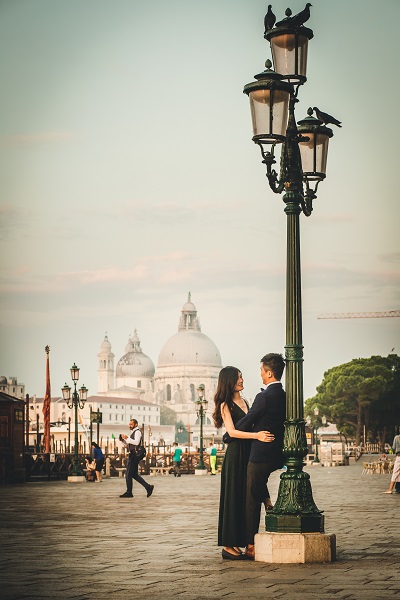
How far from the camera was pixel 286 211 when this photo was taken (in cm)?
1006

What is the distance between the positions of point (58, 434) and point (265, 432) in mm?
109777

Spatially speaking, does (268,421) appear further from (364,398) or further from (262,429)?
(364,398)

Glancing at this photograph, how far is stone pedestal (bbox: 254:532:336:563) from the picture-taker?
9164 millimetres

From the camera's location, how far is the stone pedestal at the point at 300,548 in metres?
9.16

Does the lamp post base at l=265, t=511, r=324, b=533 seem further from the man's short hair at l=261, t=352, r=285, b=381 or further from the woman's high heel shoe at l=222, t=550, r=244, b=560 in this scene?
the man's short hair at l=261, t=352, r=285, b=381

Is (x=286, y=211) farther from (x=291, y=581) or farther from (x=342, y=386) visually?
(x=342, y=386)

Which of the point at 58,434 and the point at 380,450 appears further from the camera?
the point at 58,434

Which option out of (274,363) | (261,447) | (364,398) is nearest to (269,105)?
(274,363)

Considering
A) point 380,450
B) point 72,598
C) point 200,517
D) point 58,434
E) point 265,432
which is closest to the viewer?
point 72,598

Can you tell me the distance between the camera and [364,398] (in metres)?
91.0

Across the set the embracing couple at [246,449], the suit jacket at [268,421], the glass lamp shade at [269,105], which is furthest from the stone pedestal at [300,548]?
the glass lamp shade at [269,105]

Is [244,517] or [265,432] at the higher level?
[265,432]

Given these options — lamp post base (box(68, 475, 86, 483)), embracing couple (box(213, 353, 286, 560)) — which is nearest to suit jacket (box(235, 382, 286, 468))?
embracing couple (box(213, 353, 286, 560))

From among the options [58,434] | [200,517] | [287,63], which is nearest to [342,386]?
[58,434]
